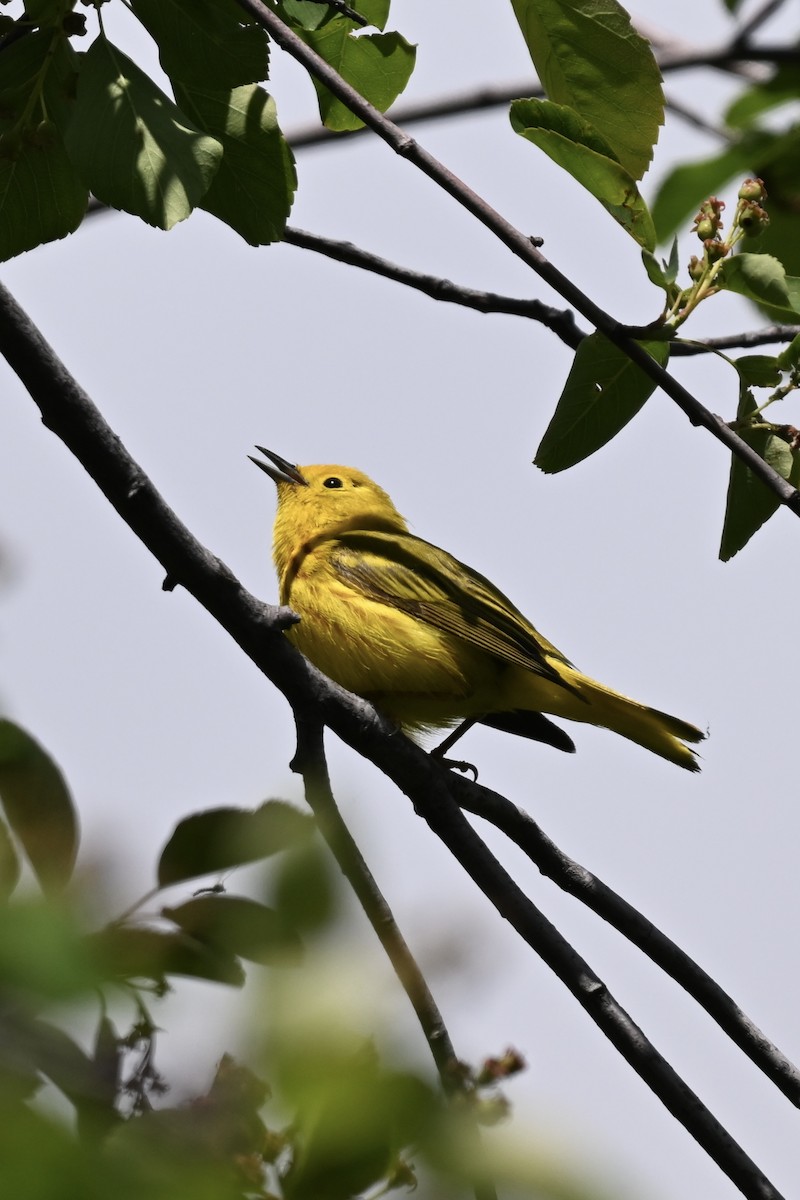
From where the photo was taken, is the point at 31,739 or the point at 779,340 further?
the point at 779,340

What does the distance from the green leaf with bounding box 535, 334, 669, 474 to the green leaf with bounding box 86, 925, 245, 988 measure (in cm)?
Answer: 201

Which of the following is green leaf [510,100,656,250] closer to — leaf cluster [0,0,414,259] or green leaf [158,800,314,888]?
leaf cluster [0,0,414,259]

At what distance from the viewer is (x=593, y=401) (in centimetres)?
303

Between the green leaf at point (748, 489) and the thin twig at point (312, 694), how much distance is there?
1136 millimetres

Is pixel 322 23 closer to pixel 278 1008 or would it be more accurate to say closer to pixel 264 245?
pixel 264 245

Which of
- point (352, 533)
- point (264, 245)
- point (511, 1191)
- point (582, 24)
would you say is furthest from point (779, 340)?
point (511, 1191)

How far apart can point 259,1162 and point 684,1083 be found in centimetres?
276

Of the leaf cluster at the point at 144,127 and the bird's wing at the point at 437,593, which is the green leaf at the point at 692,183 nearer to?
the leaf cluster at the point at 144,127

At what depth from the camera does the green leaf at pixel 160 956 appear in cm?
105

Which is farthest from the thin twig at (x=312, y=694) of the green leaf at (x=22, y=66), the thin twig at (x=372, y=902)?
the green leaf at (x=22, y=66)

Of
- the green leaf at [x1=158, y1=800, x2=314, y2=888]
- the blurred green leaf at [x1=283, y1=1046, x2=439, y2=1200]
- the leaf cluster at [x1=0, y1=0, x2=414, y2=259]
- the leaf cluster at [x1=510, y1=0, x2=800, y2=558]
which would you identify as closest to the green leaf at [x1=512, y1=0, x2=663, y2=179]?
the leaf cluster at [x1=510, y1=0, x2=800, y2=558]

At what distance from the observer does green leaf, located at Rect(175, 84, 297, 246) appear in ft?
9.12

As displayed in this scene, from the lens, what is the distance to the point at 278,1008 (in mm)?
1020

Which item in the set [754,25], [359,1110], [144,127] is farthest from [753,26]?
[359,1110]
